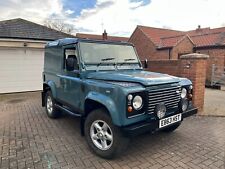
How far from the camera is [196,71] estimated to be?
18.2ft

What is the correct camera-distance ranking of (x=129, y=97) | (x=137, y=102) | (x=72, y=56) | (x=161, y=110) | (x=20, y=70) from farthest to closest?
(x=20, y=70) < (x=72, y=56) < (x=161, y=110) < (x=137, y=102) < (x=129, y=97)

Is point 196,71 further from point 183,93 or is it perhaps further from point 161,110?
point 161,110

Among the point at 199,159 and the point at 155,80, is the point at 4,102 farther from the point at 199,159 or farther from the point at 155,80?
the point at 199,159

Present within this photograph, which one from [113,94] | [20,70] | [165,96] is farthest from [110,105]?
[20,70]

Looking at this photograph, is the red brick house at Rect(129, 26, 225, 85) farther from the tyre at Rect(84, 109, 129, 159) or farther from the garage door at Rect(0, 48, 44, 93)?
the tyre at Rect(84, 109, 129, 159)

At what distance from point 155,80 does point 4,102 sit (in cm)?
695

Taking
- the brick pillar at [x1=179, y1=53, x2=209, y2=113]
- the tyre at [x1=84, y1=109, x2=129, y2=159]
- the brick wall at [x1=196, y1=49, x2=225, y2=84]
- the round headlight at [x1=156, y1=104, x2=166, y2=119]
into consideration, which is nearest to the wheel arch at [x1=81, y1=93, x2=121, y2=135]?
the tyre at [x1=84, y1=109, x2=129, y2=159]

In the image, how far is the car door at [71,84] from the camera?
3.95 metres

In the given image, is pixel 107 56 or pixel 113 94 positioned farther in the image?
pixel 107 56

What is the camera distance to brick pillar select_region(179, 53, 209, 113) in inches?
219

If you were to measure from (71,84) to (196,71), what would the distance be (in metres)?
3.57

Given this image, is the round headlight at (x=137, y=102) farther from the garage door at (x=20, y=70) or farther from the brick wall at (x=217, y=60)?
the brick wall at (x=217, y=60)

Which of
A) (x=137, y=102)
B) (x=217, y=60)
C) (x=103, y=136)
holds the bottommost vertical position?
(x=103, y=136)

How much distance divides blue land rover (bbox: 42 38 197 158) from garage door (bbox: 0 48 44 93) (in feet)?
20.7
